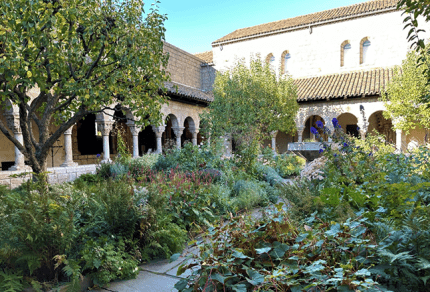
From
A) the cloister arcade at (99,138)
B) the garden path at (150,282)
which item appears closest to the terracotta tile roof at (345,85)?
the cloister arcade at (99,138)

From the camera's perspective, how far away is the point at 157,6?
531 cm

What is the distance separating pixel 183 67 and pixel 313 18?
363 inches

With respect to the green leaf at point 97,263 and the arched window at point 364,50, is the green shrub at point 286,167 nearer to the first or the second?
the green leaf at point 97,263

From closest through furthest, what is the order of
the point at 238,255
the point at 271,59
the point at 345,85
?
the point at 238,255 → the point at 345,85 → the point at 271,59

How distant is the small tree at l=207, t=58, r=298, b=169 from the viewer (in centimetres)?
1223

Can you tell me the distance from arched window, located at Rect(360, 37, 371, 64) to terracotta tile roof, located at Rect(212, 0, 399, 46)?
169cm

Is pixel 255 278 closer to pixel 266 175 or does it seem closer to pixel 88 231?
pixel 88 231

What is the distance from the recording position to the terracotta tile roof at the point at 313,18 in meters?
17.0

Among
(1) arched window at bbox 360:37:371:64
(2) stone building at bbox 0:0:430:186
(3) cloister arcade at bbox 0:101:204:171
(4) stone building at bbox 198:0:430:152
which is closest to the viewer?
(3) cloister arcade at bbox 0:101:204:171

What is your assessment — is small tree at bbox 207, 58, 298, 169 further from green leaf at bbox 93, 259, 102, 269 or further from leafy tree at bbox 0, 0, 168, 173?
green leaf at bbox 93, 259, 102, 269

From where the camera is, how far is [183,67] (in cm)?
1939

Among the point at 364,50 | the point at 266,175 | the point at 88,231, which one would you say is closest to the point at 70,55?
the point at 88,231

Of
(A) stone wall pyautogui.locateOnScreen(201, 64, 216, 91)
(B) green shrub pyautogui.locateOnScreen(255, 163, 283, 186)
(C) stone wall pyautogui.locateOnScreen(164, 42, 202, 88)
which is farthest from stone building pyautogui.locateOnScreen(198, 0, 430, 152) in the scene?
(B) green shrub pyautogui.locateOnScreen(255, 163, 283, 186)

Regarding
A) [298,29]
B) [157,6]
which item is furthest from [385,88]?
[157,6]
